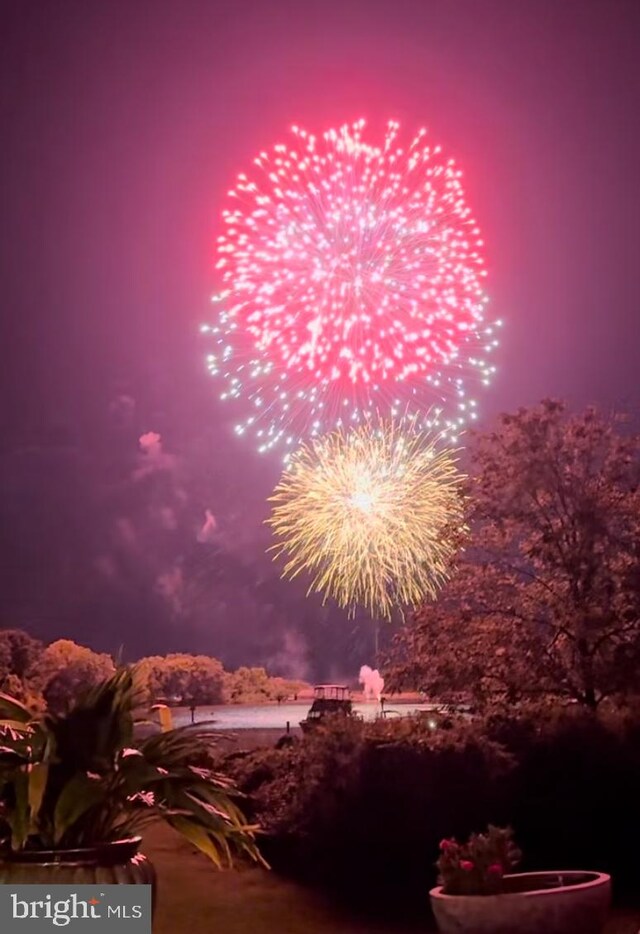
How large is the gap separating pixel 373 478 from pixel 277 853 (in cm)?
1092

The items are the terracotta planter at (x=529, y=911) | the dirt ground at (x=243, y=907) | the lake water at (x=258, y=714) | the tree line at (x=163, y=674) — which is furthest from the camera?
the tree line at (x=163, y=674)

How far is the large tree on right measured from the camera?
59.0ft

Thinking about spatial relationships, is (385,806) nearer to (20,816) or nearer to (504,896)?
(504,896)

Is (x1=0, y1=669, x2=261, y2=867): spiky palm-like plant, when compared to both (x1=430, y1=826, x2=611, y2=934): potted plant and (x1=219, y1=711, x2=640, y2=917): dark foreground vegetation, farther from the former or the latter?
(x1=219, y1=711, x2=640, y2=917): dark foreground vegetation

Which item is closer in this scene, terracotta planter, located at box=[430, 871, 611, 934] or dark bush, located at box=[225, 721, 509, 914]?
terracotta planter, located at box=[430, 871, 611, 934]

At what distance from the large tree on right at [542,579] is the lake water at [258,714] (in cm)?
1935

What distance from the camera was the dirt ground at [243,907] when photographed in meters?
11.7

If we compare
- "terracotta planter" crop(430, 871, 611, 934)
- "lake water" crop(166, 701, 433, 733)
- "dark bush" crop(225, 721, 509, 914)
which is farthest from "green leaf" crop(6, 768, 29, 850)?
"lake water" crop(166, 701, 433, 733)

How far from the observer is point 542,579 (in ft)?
63.3

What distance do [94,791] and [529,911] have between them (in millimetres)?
5483

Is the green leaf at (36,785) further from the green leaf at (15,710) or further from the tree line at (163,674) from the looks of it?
the tree line at (163,674)

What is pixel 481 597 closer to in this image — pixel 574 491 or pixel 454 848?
pixel 574 491

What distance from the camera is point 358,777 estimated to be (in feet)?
47.9

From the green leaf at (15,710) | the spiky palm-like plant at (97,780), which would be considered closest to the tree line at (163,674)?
the green leaf at (15,710)
